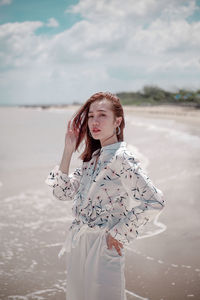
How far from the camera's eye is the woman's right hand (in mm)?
2209

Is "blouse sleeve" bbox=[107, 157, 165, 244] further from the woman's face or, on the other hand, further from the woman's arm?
the woman's arm

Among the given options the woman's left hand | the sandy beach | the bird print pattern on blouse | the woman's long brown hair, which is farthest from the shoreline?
the woman's left hand

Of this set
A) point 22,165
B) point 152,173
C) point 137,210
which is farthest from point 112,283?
point 22,165

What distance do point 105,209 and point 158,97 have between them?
280ft

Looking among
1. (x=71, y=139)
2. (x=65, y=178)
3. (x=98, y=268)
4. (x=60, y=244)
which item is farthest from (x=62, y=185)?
(x=60, y=244)

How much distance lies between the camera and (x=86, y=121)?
2.25m

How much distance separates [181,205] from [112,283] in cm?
365

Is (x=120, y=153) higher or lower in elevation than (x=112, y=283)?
higher

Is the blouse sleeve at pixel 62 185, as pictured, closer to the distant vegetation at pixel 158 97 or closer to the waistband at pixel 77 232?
the waistband at pixel 77 232

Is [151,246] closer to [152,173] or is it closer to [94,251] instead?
[94,251]

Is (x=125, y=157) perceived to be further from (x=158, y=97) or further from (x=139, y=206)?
(x=158, y=97)

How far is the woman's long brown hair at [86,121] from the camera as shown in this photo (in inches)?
83.5

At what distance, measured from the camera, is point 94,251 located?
1.94 m

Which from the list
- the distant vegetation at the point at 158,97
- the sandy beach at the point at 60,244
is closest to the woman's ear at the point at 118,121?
the sandy beach at the point at 60,244
